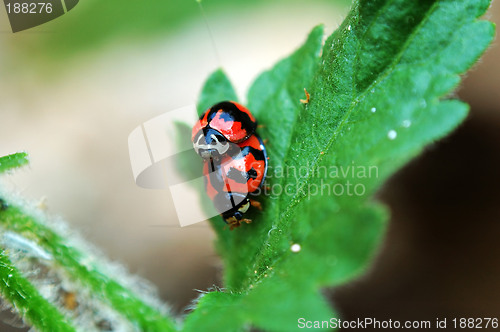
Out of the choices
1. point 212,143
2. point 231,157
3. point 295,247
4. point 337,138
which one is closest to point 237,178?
point 231,157

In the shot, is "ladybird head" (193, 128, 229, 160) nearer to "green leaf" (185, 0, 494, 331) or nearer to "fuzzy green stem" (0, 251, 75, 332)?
"green leaf" (185, 0, 494, 331)

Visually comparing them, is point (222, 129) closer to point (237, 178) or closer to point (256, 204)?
point (237, 178)

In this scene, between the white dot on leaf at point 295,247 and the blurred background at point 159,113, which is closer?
the white dot on leaf at point 295,247

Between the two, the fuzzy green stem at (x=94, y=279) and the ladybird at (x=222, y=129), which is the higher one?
the ladybird at (x=222, y=129)

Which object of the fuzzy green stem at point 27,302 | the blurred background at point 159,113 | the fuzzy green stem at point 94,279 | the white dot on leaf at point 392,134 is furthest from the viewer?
the blurred background at point 159,113

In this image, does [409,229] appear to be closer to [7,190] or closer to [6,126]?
[7,190]

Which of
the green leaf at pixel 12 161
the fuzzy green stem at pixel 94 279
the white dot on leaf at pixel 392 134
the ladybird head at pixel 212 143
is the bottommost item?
the fuzzy green stem at pixel 94 279

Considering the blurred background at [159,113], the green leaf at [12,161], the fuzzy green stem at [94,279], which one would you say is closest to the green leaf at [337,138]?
the fuzzy green stem at [94,279]

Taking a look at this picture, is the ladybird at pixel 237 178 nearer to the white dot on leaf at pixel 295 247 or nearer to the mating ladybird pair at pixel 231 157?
the mating ladybird pair at pixel 231 157

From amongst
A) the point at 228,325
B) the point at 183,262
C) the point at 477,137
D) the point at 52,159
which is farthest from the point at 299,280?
the point at 52,159
